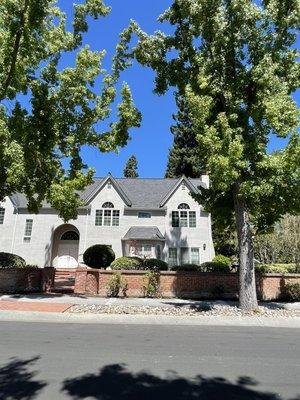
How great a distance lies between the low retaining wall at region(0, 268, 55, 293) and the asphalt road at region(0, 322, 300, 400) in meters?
8.54

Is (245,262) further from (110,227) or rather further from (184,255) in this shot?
(110,227)

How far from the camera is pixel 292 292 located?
1867 cm

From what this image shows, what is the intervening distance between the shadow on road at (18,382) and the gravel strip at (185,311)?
24.8ft

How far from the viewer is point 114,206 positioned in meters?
33.2

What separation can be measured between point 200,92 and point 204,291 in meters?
9.54

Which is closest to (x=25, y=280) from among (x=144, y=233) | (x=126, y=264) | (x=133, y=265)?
(x=126, y=264)

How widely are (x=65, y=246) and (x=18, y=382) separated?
27979 mm

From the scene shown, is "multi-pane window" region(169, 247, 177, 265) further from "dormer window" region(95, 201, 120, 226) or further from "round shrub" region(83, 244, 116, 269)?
"round shrub" region(83, 244, 116, 269)

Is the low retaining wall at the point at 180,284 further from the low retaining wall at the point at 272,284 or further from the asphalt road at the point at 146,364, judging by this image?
the asphalt road at the point at 146,364

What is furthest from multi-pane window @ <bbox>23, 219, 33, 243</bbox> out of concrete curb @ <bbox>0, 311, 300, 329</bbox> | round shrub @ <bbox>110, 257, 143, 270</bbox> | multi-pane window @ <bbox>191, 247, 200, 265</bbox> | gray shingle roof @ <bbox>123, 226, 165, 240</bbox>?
concrete curb @ <bbox>0, 311, 300, 329</bbox>

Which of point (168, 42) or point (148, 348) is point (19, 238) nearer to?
point (168, 42)

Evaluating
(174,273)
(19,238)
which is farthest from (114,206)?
(174,273)

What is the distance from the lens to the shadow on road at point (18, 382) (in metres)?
5.59

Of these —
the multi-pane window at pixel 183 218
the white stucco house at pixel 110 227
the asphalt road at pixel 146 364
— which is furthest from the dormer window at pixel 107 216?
the asphalt road at pixel 146 364
